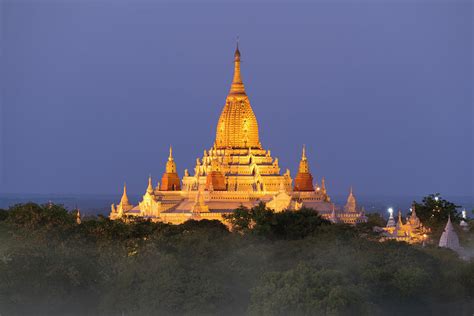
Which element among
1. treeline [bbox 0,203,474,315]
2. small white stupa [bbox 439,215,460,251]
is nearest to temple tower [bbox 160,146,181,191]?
small white stupa [bbox 439,215,460,251]

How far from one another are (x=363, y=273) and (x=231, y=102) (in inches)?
1999

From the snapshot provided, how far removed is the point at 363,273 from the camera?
52.6 meters

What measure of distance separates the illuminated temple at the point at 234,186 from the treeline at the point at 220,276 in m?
27.4

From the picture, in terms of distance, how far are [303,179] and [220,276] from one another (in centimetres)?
4599

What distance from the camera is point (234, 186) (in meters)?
97.9

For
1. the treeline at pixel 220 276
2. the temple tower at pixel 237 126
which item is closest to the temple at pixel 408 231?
the temple tower at pixel 237 126

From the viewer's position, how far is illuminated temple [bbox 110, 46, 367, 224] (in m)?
91.6

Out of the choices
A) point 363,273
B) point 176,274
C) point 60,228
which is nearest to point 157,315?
point 176,274

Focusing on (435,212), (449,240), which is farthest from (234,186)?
(449,240)

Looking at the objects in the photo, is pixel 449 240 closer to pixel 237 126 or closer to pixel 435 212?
pixel 435 212

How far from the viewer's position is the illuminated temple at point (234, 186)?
301 feet

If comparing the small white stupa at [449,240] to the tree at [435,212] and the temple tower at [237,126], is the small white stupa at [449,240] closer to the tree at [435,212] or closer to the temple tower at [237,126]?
the tree at [435,212]

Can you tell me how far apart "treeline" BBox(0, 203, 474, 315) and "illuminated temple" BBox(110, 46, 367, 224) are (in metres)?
27.4

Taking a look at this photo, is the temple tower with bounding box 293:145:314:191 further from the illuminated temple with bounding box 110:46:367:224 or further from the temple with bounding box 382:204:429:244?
the temple with bounding box 382:204:429:244
